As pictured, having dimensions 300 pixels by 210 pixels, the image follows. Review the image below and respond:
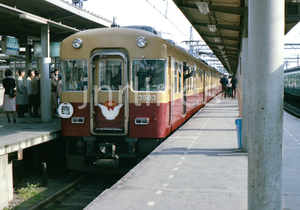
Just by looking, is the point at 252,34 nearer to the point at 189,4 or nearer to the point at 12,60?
the point at 189,4

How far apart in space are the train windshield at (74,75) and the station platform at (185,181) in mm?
2249

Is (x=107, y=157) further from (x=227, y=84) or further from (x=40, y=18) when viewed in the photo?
(x=227, y=84)

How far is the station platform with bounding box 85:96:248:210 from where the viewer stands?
4.68 meters

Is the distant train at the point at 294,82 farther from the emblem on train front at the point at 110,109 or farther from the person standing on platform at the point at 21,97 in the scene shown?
the emblem on train front at the point at 110,109

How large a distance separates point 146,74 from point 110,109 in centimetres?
111

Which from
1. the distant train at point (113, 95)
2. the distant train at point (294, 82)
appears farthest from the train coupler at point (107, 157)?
the distant train at point (294, 82)

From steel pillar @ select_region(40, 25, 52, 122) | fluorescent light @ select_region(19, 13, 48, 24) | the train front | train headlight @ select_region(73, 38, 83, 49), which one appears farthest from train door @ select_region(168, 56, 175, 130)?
steel pillar @ select_region(40, 25, 52, 122)

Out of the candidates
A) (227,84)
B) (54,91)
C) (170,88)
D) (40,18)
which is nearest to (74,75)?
(170,88)

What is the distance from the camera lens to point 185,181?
5.66m

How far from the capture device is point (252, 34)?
11.9 ft

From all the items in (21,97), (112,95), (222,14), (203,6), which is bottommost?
(21,97)

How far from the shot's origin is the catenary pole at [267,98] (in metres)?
3.52

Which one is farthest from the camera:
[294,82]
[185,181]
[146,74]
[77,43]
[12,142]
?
[294,82]

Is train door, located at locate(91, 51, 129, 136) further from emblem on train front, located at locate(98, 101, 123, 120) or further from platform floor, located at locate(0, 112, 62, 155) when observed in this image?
platform floor, located at locate(0, 112, 62, 155)
